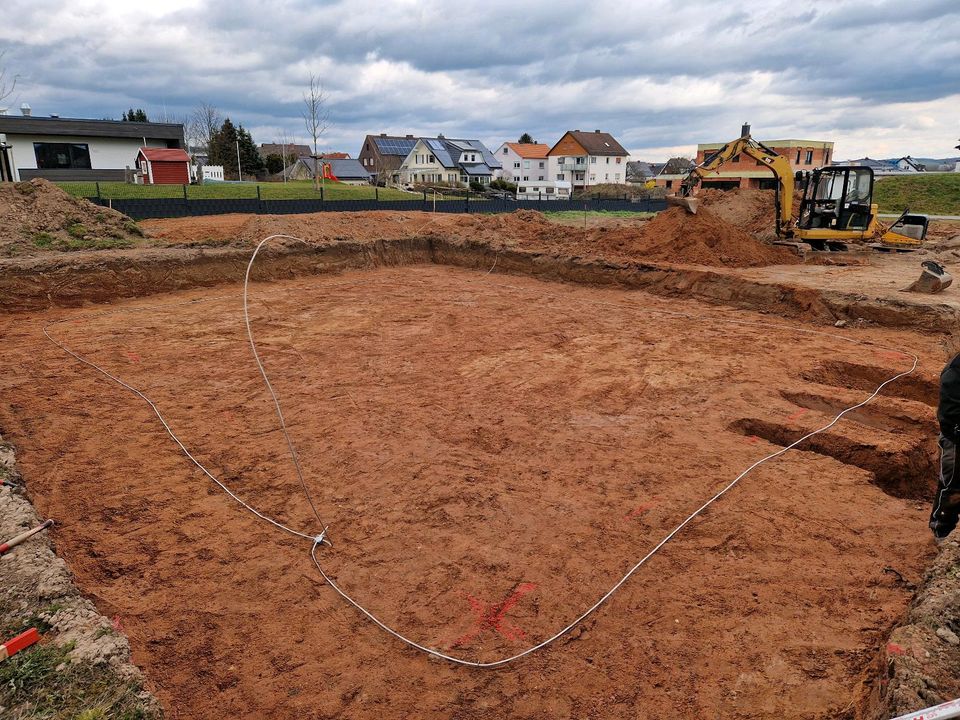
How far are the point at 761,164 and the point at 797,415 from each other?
12.1 meters

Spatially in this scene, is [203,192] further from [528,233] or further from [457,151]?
[457,151]

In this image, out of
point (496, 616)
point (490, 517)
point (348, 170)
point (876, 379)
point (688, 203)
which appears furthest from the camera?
point (348, 170)

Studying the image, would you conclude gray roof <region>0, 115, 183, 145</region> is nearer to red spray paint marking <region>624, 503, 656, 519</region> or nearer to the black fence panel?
the black fence panel

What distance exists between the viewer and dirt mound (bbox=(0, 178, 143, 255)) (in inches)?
538

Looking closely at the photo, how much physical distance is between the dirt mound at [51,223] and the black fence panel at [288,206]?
521cm

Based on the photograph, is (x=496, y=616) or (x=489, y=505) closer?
(x=496, y=616)

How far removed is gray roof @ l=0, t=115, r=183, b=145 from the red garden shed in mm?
1279

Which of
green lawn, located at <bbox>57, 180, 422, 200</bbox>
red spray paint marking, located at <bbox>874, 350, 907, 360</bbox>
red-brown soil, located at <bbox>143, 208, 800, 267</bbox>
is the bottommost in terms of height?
red spray paint marking, located at <bbox>874, 350, 907, 360</bbox>

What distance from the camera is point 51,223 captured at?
572 inches

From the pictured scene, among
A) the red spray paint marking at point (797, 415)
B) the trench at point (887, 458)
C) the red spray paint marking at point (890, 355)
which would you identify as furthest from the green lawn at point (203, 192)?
the trench at point (887, 458)

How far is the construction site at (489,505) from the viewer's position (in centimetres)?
342

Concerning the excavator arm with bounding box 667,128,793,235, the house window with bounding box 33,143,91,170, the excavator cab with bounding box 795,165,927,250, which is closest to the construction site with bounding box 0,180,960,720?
the excavator cab with bounding box 795,165,927,250

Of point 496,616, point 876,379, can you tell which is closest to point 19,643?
point 496,616

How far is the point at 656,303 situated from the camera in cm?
1302
